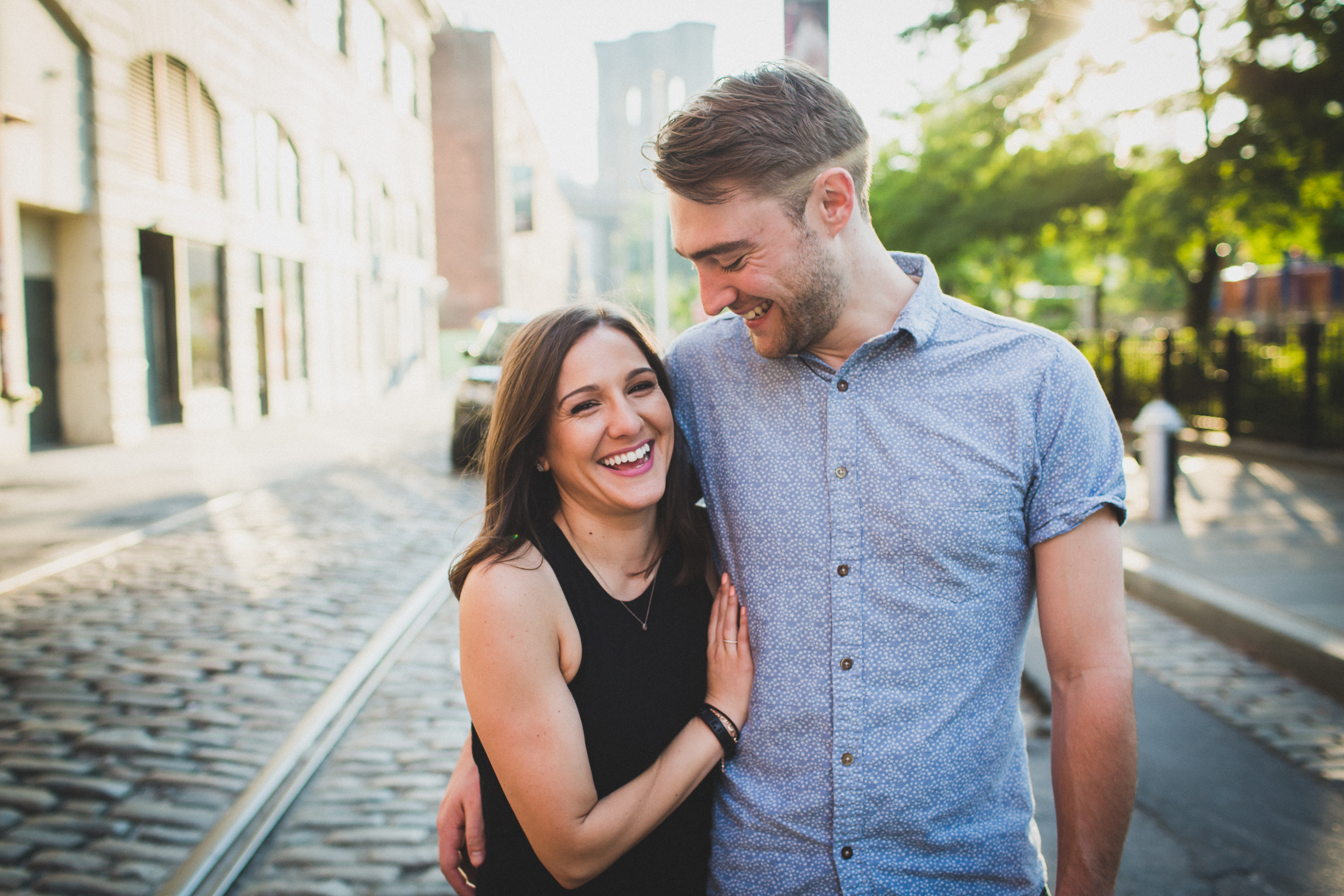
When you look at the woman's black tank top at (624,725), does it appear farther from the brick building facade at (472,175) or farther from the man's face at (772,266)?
the brick building facade at (472,175)

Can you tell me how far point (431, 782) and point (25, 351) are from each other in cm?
1431

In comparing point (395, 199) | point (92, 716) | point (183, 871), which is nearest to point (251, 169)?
point (395, 199)

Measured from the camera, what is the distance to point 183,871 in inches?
119

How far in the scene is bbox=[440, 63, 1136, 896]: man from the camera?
1.65m

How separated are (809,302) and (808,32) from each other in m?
1.58

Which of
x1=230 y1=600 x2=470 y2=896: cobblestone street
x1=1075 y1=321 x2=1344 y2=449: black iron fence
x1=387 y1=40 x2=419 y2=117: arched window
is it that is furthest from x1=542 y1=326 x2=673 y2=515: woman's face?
x1=387 y1=40 x2=419 y2=117: arched window

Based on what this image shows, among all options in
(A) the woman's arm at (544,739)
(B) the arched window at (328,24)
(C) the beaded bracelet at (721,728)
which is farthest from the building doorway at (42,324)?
(C) the beaded bracelet at (721,728)

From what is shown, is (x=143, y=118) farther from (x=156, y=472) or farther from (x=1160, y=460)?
(x=1160, y=460)

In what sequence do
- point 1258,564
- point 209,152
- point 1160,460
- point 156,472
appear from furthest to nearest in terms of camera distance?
point 209,152 → point 156,472 → point 1160,460 → point 1258,564

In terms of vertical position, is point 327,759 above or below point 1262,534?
below

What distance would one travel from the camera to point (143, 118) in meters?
16.4

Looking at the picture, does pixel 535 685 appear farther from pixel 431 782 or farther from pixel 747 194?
pixel 431 782

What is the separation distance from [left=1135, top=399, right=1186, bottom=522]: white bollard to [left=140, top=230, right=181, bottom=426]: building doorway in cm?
1649

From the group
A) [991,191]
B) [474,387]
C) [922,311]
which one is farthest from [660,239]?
[922,311]
